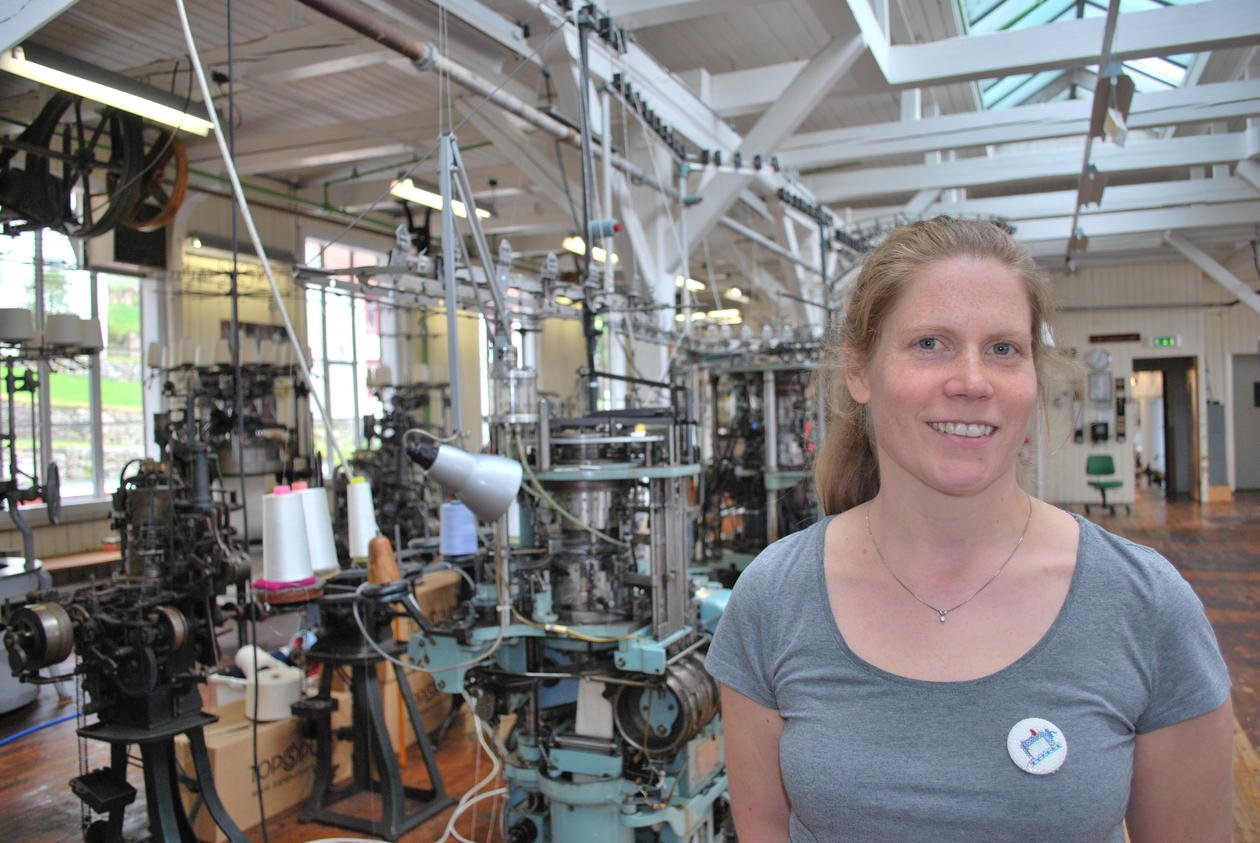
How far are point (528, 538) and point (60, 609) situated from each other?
167cm

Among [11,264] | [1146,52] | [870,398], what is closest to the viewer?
[870,398]

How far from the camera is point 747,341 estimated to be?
682cm

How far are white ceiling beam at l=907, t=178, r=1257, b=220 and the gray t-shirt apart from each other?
Answer: 820 cm

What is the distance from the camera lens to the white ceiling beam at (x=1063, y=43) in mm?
4773

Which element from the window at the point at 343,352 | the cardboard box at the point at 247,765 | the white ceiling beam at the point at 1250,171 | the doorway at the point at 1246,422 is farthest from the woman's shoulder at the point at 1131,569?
the doorway at the point at 1246,422

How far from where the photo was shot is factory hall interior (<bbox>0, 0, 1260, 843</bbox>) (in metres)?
1.02

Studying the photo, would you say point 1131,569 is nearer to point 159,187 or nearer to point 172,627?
point 172,627

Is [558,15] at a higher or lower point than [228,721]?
higher

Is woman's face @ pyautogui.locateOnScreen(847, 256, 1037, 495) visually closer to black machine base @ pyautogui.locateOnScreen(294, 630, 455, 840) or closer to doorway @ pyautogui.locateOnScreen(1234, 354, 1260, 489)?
black machine base @ pyautogui.locateOnScreen(294, 630, 455, 840)


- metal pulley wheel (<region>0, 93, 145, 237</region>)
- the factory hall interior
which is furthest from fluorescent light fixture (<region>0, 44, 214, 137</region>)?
metal pulley wheel (<region>0, 93, 145, 237</region>)

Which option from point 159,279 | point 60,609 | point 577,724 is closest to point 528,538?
point 577,724

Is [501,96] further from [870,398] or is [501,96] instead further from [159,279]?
[159,279]

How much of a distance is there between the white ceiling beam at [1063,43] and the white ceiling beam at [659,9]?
2.37 feet

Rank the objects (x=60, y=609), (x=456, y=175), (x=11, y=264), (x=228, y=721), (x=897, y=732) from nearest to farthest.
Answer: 1. (x=897, y=732)
2. (x=456, y=175)
3. (x=60, y=609)
4. (x=228, y=721)
5. (x=11, y=264)
